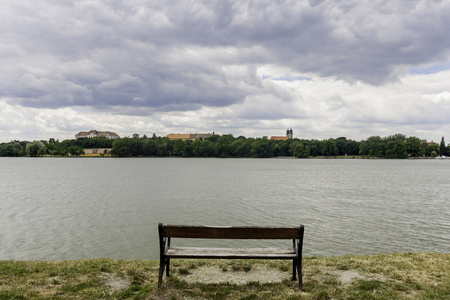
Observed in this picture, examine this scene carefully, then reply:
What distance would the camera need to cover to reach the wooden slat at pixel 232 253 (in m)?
7.02

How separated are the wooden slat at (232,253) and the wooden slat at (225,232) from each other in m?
0.38

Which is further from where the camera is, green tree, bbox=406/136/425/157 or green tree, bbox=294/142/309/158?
green tree, bbox=294/142/309/158

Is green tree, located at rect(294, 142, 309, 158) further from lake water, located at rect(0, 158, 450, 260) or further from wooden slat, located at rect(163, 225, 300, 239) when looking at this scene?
wooden slat, located at rect(163, 225, 300, 239)

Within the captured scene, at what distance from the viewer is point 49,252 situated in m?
14.8

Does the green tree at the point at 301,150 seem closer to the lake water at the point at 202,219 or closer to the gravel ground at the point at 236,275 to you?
the lake water at the point at 202,219

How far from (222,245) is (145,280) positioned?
7.90 meters

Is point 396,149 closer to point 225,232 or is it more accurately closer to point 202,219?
point 202,219

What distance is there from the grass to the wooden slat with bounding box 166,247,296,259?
27.4 inches

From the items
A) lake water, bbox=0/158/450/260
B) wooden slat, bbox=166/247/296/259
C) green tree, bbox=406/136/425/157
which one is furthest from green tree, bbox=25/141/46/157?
wooden slat, bbox=166/247/296/259

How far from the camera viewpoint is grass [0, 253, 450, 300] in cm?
675

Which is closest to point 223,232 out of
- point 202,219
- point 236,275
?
point 236,275

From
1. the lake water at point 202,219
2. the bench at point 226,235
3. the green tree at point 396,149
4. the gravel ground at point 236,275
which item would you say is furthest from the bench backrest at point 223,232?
the green tree at point 396,149

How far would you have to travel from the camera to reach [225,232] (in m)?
6.98

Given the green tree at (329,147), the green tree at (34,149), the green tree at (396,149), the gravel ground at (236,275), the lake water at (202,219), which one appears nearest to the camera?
the gravel ground at (236,275)
